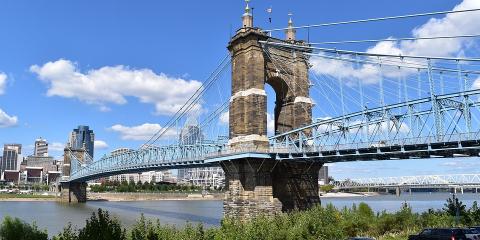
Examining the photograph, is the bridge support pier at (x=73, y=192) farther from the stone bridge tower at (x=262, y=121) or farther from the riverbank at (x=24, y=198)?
the stone bridge tower at (x=262, y=121)

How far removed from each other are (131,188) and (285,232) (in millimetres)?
158368

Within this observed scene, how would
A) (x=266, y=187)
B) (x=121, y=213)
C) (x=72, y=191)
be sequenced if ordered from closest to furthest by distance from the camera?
1. (x=266, y=187)
2. (x=121, y=213)
3. (x=72, y=191)

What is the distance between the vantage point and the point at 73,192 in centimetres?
14238

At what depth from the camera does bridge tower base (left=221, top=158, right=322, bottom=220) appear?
4562 centimetres

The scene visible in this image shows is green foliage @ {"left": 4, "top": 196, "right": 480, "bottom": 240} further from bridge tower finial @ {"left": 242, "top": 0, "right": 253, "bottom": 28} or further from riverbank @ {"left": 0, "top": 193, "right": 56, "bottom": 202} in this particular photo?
riverbank @ {"left": 0, "top": 193, "right": 56, "bottom": 202}

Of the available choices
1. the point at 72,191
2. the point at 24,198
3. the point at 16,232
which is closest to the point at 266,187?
the point at 16,232

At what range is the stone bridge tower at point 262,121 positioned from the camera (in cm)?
4594

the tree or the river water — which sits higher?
the tree

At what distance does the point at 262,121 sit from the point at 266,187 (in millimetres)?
6332

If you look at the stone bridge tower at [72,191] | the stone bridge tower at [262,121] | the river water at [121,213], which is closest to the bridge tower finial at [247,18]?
the stone bridge tower at [262,121]

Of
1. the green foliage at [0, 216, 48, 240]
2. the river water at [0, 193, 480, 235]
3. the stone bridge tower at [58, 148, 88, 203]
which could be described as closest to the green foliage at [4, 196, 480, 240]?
the green foliage at [0, 216, 48, 240]

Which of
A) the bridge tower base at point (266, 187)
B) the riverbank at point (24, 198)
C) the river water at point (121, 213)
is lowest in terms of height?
the river water at point (121, 213)

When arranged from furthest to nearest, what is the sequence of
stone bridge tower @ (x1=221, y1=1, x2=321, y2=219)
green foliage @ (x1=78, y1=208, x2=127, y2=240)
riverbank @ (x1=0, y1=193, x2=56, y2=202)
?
riverbank @ (x1=0, y1=193, x2=56, y2=202) < stone bridge tower @ (x1=221, y1=1, x2=321, y2=219) < green foliage @ (x1=78, y1=208, x2=127, y2=240)

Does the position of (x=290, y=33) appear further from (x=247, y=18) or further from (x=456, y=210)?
(x=456, y=210)
